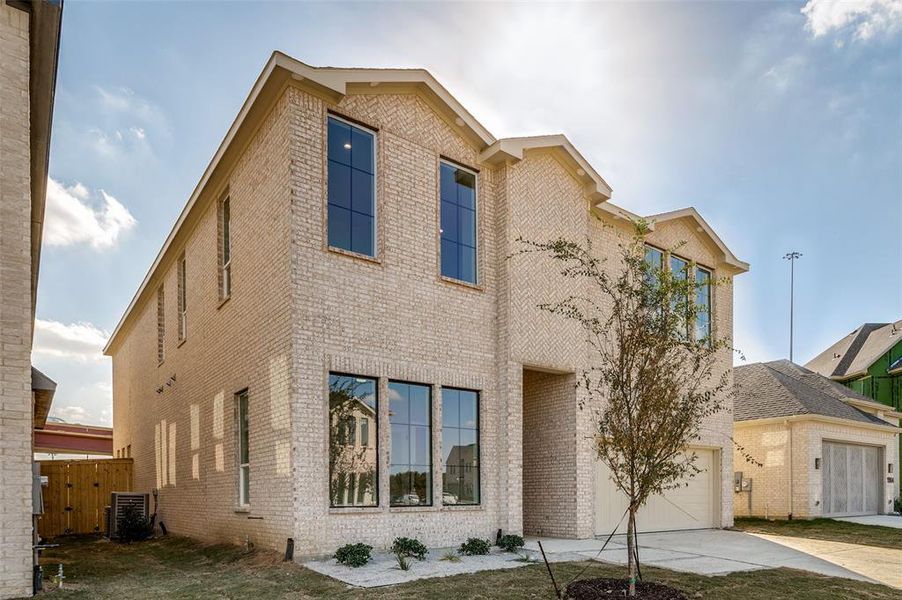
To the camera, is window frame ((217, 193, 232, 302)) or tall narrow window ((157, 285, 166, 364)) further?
tall narrow window ((157, 285, 166, 364))

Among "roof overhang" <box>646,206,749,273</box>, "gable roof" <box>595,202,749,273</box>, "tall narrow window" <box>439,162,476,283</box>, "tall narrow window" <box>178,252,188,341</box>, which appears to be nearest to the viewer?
"tall narrow window" <box>439,162,476,283</box>

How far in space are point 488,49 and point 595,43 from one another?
1879mm

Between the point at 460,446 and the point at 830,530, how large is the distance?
1134 centimetres

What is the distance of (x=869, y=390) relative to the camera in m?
28.0

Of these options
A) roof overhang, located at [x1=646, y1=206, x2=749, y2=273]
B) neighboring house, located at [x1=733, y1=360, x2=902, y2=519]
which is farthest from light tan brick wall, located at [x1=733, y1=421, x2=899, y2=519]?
roof overhang, located at [x1=646, y1=206, x2=749, y2=273]

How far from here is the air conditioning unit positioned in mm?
16906

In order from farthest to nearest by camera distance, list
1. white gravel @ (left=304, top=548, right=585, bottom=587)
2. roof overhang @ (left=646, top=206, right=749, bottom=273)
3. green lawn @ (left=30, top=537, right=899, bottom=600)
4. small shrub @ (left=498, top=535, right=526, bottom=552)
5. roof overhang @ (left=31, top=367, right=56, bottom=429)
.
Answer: roof overhang @ (left=646, top=206, right=749, bottom=273), roof overhang @ (left=31, top=367, right=56, bottom=429), small shrub @ (left=498, top=535, right=526, bottom=552), white gravel @ (left=304, top=548, right=585, bottom=587), green lawn @ (left=30, top=537, right=899, bottom=600)

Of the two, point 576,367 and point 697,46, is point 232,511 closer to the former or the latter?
point 576,367

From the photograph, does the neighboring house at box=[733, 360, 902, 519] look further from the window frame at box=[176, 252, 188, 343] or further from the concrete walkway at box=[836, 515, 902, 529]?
the window frame at box=[176, 252, 188, 343]

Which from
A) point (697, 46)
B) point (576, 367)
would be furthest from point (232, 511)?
point (697, 46)

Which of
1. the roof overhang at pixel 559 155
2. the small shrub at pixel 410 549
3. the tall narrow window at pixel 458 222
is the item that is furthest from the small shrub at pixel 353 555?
the roof overhang at pixel 559 155

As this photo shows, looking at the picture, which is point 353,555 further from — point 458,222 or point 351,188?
point 458,222

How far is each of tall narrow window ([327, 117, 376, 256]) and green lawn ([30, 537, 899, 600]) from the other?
17.3 feet

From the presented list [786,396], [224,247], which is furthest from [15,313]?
[786,396]
